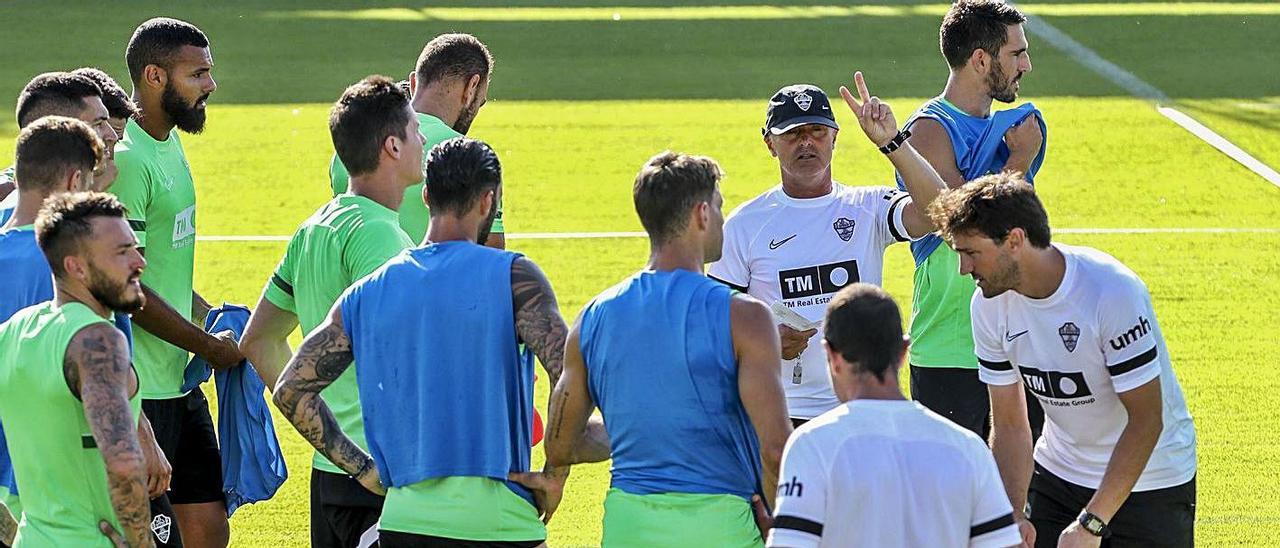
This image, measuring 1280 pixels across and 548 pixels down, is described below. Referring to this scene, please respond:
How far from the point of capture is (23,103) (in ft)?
17.6

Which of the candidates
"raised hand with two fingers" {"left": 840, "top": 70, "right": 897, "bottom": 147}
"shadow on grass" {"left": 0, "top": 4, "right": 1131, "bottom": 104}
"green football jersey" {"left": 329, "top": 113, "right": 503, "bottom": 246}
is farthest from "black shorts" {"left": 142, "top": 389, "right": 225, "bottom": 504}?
"shadow on grass" {"left": 0, "top": 4, "right": 1131, "bottom": 104}

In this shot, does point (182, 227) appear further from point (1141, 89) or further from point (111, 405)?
point (1141, 89)

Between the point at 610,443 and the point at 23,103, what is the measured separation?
238 centimetres

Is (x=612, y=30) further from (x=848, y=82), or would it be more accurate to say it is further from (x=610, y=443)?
(x=610, y=443)

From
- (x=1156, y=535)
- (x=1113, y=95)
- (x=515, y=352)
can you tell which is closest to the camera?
(x=515, y=352)

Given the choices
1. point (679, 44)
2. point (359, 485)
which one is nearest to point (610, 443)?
point (359, 485)

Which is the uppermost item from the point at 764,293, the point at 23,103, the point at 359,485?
the point at 23,103

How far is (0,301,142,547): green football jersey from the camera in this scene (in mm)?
4066

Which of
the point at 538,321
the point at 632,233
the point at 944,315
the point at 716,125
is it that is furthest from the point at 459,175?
the point at 716,125

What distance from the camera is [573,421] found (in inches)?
167

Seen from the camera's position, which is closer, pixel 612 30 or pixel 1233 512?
pixel 1233 512

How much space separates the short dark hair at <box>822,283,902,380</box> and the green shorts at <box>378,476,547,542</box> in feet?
3.34

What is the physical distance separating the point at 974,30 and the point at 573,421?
2.59 meters

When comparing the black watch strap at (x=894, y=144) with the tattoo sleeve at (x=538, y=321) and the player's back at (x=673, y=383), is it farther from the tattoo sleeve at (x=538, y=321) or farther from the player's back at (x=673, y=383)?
the tattoo sleeve at (x=538, y=321)
